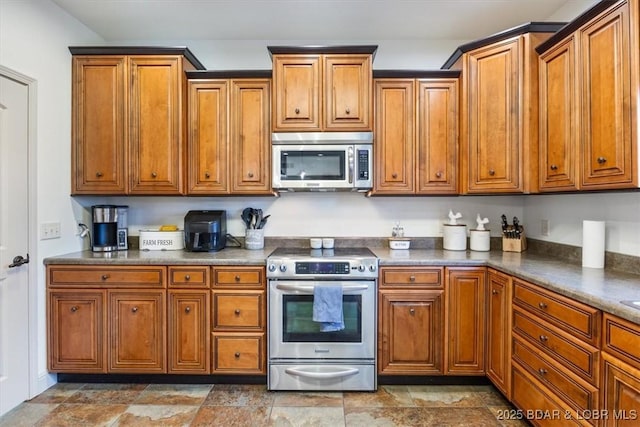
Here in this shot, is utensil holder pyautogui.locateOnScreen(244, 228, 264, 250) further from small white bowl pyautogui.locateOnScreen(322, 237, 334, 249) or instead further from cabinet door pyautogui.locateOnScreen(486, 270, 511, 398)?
cabinet door pyautogui.locateOnScreen(486, 270, 511, 398)

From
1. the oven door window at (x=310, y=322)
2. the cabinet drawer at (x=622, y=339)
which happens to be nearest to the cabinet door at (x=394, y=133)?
the oven door window at (x=310, y=322)

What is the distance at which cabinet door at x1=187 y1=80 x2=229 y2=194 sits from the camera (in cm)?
276

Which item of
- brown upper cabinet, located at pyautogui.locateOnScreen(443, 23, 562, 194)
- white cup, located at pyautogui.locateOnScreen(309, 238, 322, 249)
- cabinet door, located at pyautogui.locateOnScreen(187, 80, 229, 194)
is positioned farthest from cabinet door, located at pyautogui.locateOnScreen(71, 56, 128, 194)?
brown upper cabinet, located at pyautogui.locateOnScreen(443, 23, 562, 194)

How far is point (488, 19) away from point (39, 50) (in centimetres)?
348

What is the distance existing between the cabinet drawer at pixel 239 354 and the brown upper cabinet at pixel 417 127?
1565 millimetres

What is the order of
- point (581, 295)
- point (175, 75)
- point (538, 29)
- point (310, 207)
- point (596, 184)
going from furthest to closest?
point (310, 207), point (175, 75), point (538, 29), point (596, 184), point (581, 295)

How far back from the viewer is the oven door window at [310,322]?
7.86 feet

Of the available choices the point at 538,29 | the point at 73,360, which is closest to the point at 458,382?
the point at 538,29

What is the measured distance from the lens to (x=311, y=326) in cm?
240

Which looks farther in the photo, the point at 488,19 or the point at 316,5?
the point at 488,19

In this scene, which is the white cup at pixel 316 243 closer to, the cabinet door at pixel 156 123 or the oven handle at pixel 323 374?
the oven handle at pixel 323 374

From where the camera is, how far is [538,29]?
91.4 inches

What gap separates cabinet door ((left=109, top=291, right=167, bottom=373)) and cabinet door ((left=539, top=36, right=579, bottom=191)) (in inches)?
111

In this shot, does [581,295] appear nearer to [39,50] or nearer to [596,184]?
[596,184]
